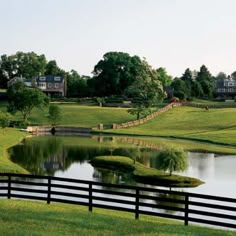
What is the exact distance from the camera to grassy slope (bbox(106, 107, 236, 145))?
9344 cm

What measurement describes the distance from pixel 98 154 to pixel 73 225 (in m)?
45.2

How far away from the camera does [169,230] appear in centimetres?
1941

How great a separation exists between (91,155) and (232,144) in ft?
89.4

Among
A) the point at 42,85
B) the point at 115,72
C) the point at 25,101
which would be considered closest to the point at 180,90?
the point at 115,72

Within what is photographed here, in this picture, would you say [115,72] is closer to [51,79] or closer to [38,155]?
[51,79]

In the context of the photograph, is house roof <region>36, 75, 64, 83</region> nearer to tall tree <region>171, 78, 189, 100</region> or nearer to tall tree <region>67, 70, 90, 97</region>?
tall tree <region>67, 70, 90, 97</region>

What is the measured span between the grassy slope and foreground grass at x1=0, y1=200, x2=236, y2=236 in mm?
63964

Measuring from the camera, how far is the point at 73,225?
19.2 meters

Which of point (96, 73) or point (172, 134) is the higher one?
point (96, 73)

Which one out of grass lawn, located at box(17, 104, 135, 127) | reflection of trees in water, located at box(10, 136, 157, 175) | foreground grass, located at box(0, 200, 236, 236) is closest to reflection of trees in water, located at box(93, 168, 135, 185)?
reflection of trees in water, located at box(10, 136, 157, 175)

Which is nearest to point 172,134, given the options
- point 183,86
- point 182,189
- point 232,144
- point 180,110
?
point 232,144

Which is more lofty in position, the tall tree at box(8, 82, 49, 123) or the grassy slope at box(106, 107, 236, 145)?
the tall tree at box(8, 82, 49, 123)

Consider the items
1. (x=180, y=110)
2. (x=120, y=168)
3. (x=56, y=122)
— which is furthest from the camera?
(x=180, y=110)

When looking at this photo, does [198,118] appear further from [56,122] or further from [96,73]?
[96,73]
